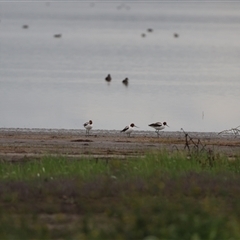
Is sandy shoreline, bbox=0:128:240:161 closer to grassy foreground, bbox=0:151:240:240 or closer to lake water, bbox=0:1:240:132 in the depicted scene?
grassy foreground, bbox=0:151:240:240

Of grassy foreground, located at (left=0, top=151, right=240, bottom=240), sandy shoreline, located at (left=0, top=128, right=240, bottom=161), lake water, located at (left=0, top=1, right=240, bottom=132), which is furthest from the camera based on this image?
lake water, located at (left=0, top=1, right=240, bottom=132)

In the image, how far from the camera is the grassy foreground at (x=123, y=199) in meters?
9.96

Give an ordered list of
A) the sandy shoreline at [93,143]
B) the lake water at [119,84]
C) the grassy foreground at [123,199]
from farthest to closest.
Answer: the lake water at [119,84]
the sandy shoreline at [93,143]
the grassy foreground at [123,199]

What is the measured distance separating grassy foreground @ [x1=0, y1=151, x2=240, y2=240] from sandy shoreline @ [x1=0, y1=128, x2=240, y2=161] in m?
2.92

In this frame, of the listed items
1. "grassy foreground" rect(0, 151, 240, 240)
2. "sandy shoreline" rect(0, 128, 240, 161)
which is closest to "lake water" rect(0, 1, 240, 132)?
"sandy shoreline" rect(0, 128, 240, 161)

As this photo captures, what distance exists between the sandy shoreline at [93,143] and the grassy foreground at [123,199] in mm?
2916

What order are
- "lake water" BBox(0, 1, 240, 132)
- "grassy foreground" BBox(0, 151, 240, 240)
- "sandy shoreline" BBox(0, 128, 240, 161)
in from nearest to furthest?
"grassy foreground" BBox(0, 151, 240, 240)
"sandy shoreline" BBox(0, 128, 240, 161)
"lake water" BBox(0, 1, 240, 132)

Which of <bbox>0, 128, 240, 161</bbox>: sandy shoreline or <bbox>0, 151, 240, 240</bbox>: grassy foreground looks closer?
<bbox>0, 151, 240, 240</bbox>: grassy foreground

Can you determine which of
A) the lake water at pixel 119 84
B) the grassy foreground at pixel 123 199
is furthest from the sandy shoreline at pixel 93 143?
the lake water at pixel 119 84

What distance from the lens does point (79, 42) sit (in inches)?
3546

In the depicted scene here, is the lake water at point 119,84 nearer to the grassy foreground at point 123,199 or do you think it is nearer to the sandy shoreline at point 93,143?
the sandy shoreline at point 93,143

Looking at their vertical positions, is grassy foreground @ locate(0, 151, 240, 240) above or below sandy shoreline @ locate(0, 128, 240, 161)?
below

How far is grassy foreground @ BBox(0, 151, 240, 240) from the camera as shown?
996cm

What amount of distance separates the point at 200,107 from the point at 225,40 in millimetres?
60444
